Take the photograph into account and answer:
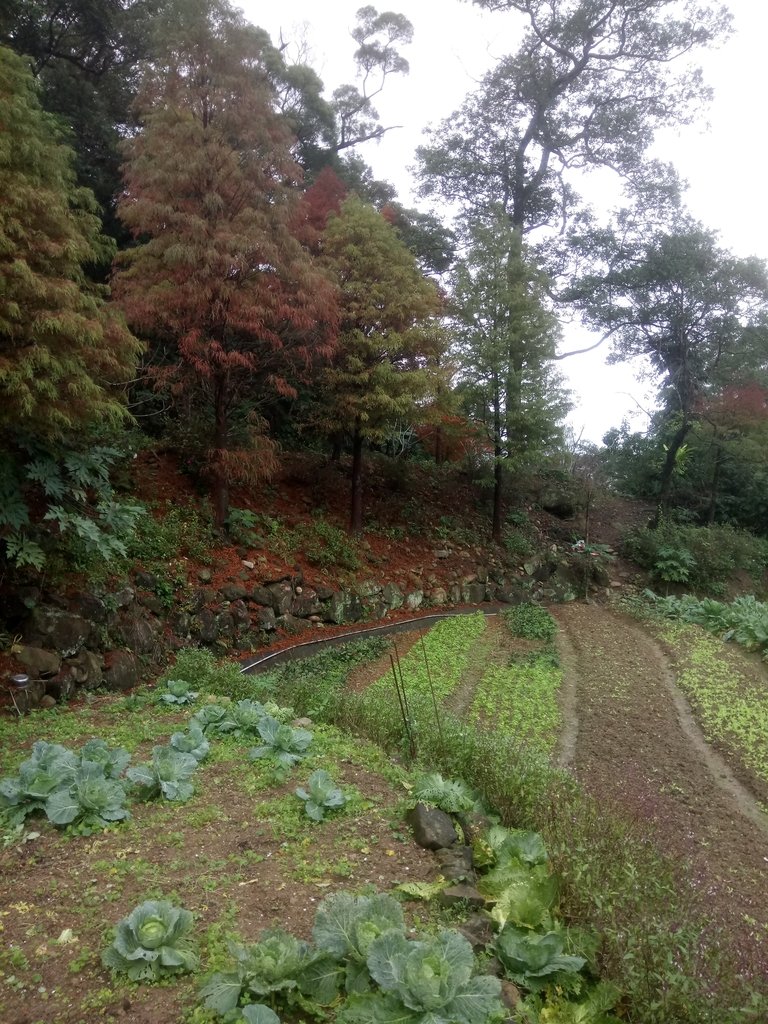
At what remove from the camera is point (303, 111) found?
1628 centimetres

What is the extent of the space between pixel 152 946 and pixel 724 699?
7.40 m

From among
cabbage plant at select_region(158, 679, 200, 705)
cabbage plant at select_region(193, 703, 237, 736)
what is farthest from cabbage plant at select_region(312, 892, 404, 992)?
cabbage plant at select_region(158, 679, 200, 705)

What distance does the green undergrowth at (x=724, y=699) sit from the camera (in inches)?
257

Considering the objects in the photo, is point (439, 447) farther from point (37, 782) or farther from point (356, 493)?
point (37, 782)

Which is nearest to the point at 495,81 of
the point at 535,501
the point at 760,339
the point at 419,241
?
the point at 419,241

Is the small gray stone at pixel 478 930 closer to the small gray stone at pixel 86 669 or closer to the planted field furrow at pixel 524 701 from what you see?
the planted field furrow at pixel 524 701

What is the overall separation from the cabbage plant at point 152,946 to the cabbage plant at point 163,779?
4.07 feet

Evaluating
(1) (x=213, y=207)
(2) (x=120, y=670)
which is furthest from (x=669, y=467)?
(2) (x=120, y=670)

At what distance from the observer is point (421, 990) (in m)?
2.00

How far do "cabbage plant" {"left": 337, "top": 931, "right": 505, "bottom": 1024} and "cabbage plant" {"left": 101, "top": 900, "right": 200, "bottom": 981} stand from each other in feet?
1.96

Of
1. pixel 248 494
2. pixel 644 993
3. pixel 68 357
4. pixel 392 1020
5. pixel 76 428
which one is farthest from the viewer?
pixel 248 494

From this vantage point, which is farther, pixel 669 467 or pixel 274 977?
pixel 669 467

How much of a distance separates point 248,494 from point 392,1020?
10.0 m

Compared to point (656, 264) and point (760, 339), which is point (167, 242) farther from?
point (760, 339)
